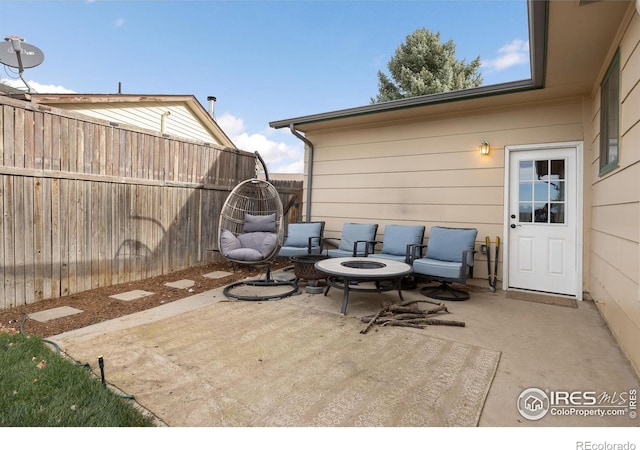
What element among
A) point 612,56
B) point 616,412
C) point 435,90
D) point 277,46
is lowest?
point 616,412

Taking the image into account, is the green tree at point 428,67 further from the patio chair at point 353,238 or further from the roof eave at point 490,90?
the patio chair at point 353,238

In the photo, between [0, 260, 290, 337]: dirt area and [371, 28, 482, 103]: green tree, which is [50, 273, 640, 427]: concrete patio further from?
[371, 28, 482, 103]: green tree

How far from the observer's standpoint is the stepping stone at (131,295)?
367 cm

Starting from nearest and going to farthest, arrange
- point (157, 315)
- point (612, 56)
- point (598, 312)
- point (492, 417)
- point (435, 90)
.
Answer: point (492, 417)
point (612, 56)
point (157, 315)
point (598, 312)
point (435, 90)

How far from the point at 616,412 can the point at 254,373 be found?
6.51 ft

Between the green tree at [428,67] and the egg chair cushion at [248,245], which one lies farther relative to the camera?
the green tree at [428,67]

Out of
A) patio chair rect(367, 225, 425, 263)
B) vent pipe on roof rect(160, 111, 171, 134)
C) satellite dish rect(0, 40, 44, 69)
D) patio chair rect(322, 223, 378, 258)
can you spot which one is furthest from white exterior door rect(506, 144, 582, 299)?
vent pipe on roof rect(160, 111, 171, 134)

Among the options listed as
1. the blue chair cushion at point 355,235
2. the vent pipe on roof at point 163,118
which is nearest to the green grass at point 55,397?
the blue chair cushion at point 355,235

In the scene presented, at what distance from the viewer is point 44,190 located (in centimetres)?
341

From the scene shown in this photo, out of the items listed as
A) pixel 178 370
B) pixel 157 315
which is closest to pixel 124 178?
pixel 157 315

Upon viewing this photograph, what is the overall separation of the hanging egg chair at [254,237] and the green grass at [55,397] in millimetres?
1860

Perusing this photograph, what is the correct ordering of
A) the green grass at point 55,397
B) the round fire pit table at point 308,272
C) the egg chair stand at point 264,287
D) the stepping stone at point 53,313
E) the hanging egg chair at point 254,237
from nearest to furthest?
the green grass at point 55,397
the stepping stone at point 53,313
the egg chair stand at point 264,287
the round fire pit table at point 308,272
the hanging egg chair at point 254,237

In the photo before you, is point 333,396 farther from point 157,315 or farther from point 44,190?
point 44,190

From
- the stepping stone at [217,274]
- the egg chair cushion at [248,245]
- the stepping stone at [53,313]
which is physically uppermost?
the egg chair cushion at [248,245]
